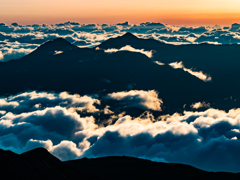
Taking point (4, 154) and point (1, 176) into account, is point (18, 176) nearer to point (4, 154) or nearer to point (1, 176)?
point (1, 176)

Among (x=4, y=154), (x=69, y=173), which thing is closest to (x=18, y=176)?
(x=4, y=154)

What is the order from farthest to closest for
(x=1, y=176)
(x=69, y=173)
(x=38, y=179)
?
(x=69, y=173) < (x=38, y=179) < (x=1, y=176)

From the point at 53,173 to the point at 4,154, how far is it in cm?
2838

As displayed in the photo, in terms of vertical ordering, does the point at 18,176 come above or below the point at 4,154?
below

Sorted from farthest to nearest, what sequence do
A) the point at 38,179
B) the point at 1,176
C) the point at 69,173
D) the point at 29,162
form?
the point at 69,173
the point at 29,162
the point at 38,179
the point at 1,176

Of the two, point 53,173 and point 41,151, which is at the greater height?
point 41,151

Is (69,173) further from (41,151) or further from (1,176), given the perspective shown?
(1,176)

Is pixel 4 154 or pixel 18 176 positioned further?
pixel 4 154

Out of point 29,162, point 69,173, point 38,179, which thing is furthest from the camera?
point 69,173

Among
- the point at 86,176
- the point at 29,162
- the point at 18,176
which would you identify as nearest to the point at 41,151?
the point at 29,162

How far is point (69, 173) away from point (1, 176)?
49079 millimetres

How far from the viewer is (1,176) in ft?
412

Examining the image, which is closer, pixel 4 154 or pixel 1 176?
Result: pixel 1 176

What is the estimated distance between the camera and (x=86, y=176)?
17300 centimetres
